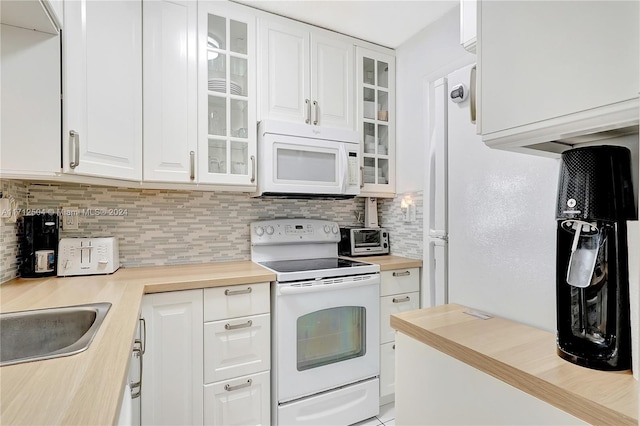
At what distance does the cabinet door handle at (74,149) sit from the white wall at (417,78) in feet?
6.52

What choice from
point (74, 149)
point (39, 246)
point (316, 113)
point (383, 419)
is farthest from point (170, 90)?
point (383, 419)

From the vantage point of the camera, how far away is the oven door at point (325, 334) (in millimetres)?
1819

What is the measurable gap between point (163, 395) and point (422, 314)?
1.29m

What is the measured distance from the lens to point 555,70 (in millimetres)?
738

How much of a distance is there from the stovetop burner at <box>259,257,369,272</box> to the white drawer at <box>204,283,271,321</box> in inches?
8.8

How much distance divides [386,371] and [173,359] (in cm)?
129

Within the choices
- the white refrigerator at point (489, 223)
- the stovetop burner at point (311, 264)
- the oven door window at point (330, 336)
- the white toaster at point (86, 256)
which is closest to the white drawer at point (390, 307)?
the oven door window at point (330, 336)

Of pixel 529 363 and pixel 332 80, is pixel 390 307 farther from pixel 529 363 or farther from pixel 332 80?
pixel 332 80

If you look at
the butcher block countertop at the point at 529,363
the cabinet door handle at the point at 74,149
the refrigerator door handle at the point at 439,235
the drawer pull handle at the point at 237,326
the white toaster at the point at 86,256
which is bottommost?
the drawer pull handle at the point at 237,326

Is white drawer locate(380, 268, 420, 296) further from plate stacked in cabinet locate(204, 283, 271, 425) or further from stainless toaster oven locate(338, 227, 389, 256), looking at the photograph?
plate stacked in cabinet locate(204, 283, 271, 425)

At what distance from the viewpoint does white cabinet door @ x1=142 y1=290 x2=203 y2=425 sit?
1.59m

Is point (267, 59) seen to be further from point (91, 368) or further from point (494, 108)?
point (91, 368)

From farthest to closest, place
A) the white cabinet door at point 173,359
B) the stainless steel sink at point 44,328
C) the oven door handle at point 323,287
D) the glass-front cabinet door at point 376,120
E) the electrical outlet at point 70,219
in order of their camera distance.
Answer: the glass-front cabinet door at point 376,120 → the electrical outlet at point 70,219 → the oven door handle at point 323,287 → the white cabinet door at point 173,359 → the stainless steel sink at point 44,328

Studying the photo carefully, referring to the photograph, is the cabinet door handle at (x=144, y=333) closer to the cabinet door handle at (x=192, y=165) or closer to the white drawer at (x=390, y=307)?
the cabinet door handle at (x=192, y=165)
